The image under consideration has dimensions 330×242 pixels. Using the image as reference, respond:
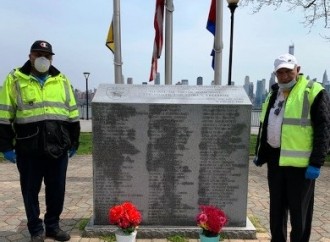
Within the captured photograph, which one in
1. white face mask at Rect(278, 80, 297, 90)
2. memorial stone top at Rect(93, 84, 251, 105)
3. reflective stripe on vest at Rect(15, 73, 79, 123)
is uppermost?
white face mask at Rect(278, 80, 297, 90)

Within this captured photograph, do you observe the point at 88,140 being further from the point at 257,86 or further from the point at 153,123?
the point at 257,86

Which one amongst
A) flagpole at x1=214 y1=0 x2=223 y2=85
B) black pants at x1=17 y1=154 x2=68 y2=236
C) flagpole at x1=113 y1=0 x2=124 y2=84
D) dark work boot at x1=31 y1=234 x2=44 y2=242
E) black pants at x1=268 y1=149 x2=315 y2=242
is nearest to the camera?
black pants at x1=268 y1=149 x2=315 y2=242

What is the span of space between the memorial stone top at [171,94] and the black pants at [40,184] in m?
0.86

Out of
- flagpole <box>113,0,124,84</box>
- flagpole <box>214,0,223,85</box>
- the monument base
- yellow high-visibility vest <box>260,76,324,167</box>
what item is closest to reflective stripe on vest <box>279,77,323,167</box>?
yellow high-visibility vest <box>260,76,324,167</box>

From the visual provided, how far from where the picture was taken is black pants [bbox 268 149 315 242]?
3340 millimetres

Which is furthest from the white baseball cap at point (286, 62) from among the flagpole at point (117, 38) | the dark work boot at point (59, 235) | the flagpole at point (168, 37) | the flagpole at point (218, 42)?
the flagpole at point (168, 37)

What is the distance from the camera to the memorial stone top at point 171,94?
4180mm

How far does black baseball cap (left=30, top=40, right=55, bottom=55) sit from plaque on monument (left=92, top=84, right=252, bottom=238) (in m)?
0.73

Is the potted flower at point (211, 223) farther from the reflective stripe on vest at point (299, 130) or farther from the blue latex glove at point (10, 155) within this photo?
the blue latex glove at point (10, 155)

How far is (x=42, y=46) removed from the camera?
12.6ft

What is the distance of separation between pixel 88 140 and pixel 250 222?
32.0 ft

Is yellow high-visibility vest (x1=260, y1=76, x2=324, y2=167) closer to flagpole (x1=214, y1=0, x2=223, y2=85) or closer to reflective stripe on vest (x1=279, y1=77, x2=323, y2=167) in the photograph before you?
reflective stripe on vest (x1=279, y1=77, x2=323, y2=167)

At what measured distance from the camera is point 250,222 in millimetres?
4566

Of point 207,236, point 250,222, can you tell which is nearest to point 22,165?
point 207,236
